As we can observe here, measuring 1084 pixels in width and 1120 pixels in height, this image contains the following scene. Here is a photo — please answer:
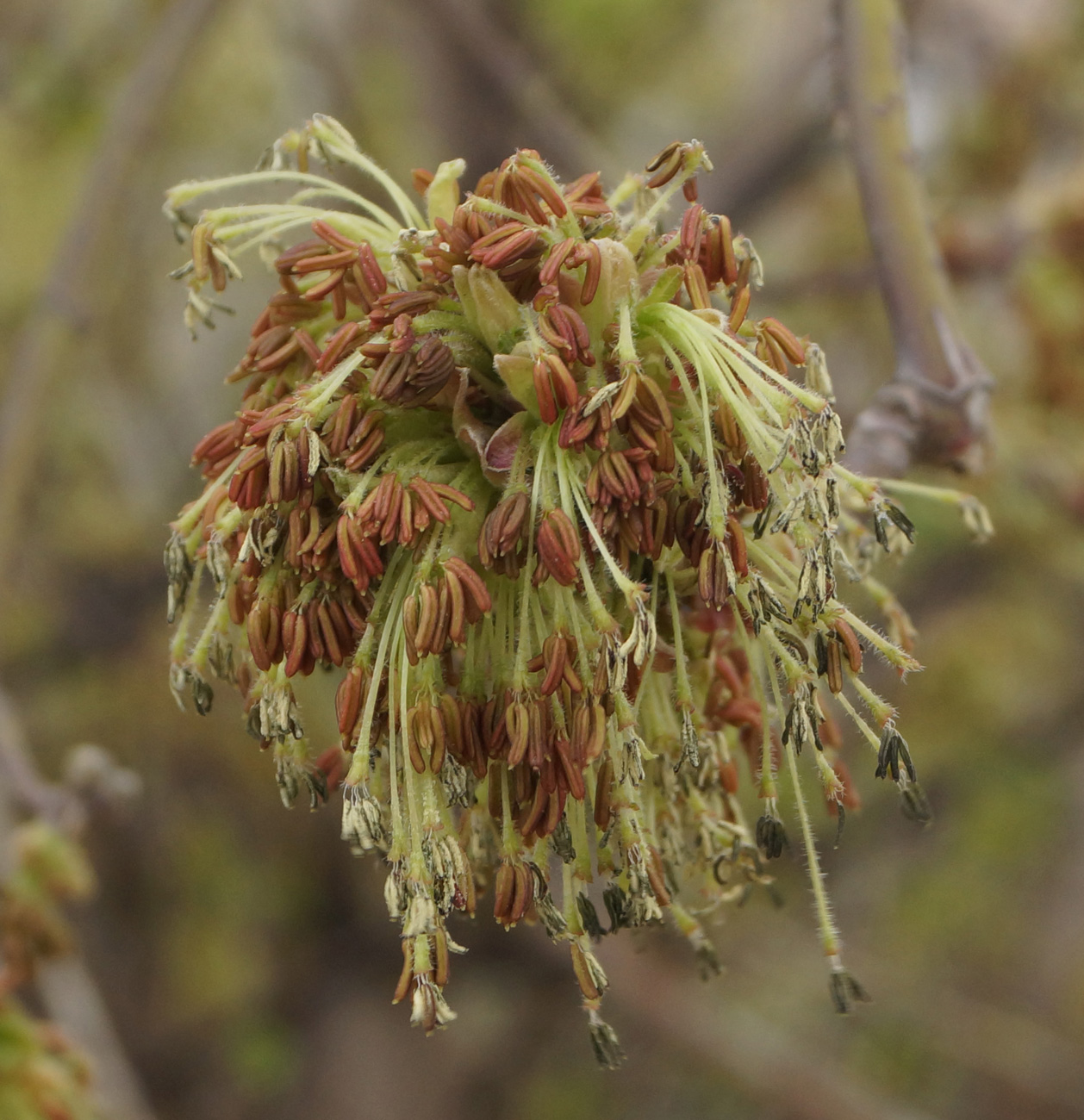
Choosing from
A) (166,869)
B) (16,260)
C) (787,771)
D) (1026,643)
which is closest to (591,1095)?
(166,869)

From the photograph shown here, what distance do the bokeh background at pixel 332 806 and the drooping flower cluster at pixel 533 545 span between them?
294 cm

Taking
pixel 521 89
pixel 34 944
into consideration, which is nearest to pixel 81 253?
pixel 521 89

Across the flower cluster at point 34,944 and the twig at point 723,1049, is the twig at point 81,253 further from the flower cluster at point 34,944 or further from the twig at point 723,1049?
the twig at point 723,1049

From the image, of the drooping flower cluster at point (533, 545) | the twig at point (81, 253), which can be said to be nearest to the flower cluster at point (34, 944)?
the twig at point (81, 253)

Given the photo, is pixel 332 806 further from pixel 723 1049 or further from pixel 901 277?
pixel 901 277

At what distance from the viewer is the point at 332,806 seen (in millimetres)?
5762

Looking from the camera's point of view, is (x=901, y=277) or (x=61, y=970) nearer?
(x=901, y=277)

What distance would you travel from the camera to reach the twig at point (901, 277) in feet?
6.32

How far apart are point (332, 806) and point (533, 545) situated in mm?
4649

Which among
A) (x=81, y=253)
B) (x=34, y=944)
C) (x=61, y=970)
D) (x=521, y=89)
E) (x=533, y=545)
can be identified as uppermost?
(x=81, y=253)

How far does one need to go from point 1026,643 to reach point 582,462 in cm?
762

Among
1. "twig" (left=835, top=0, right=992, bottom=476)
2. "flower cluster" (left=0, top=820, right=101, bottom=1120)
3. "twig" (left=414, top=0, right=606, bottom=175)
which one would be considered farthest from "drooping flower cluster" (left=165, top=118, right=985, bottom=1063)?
"twig" (left=414, top=0, right=606, bottom=175)

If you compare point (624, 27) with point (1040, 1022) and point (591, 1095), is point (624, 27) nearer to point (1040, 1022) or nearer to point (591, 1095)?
point (591, 1095)

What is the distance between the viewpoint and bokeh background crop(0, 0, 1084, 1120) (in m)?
5.12
